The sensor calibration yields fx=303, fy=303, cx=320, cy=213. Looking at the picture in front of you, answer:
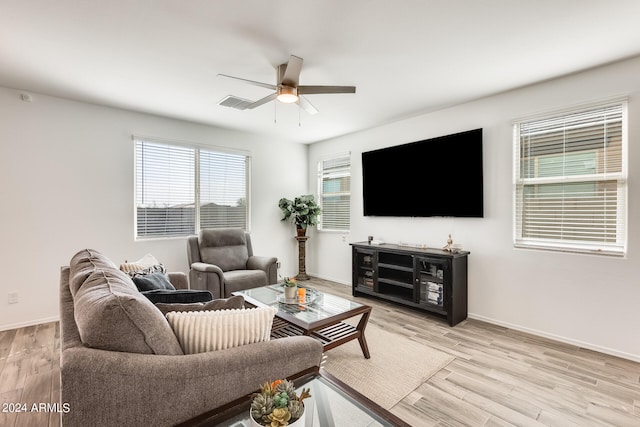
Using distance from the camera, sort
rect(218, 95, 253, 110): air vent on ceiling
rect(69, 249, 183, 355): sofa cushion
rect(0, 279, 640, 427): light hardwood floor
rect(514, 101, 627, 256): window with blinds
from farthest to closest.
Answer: rect(218, 95, 253, 110): air vent on ceiling
rect(514, 101, 627, 256): window with blinds
rect(0, 279, 640, 427): light hardwood floor
rect(69, 249, 183, 355): sofa cushion

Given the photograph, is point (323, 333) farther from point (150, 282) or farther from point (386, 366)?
point (150, 282)

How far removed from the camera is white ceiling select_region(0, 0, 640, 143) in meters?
2.03

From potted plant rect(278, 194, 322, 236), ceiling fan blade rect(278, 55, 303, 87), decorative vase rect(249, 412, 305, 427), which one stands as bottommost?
decorative vase rect(249, 412, 305, 427)

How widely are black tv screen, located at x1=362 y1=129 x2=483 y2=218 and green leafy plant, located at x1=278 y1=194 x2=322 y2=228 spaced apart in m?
1.06

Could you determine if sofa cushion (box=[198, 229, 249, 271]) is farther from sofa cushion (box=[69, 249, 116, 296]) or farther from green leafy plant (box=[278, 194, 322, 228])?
sofa cushion (box=[69, 249, 116, 296])

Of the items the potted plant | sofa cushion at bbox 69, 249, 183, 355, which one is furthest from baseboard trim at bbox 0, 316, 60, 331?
the potted plant

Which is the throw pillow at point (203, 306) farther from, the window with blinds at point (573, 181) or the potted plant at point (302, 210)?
the potted plant at point (302, 210)

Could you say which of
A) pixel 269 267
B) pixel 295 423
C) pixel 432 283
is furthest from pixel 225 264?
pixel 295 423

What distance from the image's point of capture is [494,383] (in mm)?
2311

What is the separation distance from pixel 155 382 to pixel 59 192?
3.69 m

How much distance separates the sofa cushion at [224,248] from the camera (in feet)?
13.8

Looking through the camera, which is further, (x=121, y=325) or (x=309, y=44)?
(x=309, y=44)

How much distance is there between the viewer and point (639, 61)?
103 inches

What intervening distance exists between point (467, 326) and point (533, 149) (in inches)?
82.2
